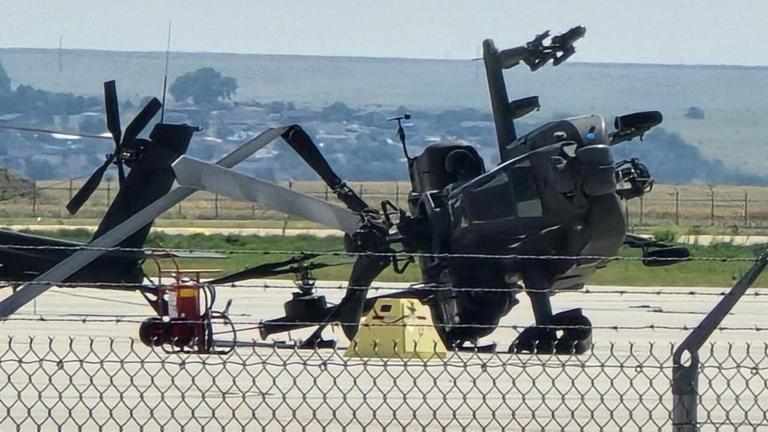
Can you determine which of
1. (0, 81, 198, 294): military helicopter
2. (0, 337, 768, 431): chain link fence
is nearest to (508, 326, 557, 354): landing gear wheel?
(0, 337, 768, 431): chain link fence

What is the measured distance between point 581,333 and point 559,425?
475 cm

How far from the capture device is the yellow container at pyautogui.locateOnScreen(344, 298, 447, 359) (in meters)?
15.8

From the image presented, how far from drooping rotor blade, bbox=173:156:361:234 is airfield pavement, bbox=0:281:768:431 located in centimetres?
143

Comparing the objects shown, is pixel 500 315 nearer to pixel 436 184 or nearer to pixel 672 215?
pixel 436 184

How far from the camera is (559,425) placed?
437 inches

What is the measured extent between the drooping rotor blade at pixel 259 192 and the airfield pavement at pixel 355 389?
1.43m

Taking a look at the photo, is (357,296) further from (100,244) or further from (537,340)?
(100,244)

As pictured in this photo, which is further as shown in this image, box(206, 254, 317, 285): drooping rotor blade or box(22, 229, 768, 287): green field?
box(22, 229, 768, 287): green field

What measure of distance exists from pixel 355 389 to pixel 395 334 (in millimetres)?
2236

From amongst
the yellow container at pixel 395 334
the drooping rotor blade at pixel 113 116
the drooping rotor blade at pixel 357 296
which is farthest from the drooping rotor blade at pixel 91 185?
the yellow container at pixel 395 334

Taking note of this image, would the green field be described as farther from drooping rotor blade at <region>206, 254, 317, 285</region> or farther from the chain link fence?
the chain link fence

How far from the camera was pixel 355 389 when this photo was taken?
546 inches

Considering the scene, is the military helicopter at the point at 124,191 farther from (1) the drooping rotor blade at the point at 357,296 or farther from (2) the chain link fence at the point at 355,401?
(2) the chain link fence at the point at 355,401

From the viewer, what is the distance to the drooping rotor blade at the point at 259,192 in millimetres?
15391
